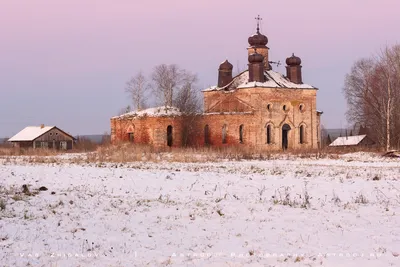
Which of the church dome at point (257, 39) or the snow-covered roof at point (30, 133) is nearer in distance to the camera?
the church dome at point (257, 39)

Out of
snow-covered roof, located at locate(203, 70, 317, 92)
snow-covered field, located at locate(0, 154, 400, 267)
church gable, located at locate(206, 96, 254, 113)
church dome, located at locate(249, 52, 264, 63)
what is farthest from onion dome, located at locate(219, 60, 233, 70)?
snow-covered field, located at locate(0, 154, 400, 267)

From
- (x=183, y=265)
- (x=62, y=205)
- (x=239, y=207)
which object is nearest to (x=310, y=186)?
(x=239, y=207)

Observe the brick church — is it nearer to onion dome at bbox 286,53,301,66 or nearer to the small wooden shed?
onion dome at bbox 286,53,301,66

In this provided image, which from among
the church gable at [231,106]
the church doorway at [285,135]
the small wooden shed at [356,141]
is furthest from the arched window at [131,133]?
the small wooden shed at [356,141]

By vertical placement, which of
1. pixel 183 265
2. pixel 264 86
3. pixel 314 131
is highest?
pixel 264 86

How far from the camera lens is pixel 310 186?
15.2 m

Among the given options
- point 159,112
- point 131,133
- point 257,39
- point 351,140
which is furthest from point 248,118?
point 351,140

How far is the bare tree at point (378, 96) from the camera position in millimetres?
42250

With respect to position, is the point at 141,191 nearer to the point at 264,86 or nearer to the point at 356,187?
the point at 356,187

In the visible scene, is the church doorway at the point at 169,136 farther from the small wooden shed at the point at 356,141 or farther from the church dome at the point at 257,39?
the small wooden shed at the point at 356,141

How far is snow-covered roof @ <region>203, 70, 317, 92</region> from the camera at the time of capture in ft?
141

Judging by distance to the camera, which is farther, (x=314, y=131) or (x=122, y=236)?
(x=314, y=131)

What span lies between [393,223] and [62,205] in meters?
6.56

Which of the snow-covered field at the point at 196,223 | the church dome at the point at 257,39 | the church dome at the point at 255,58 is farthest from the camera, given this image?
the church dome at the point at 257,39
